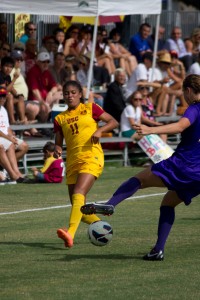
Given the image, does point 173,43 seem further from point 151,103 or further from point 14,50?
point 14,50

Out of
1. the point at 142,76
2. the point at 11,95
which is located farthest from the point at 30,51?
the point at 142,76

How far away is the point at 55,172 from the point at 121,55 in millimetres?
7292

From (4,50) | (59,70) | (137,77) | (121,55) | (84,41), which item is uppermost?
(4,50)

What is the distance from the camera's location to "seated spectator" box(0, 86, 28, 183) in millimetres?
16484

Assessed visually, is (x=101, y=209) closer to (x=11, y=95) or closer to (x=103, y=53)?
(x=11, y=95)

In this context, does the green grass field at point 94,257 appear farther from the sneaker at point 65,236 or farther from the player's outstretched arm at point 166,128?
the player's outstretched arm at point 166,128

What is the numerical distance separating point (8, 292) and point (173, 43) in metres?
18.5

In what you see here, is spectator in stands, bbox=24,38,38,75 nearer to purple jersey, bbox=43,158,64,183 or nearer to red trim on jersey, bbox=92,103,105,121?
purple jersey, bbox=43,158,64,183

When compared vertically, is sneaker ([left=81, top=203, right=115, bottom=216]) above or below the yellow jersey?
below

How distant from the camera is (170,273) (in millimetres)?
8852

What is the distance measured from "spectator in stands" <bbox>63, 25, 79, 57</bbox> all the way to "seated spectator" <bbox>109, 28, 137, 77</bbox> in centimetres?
136

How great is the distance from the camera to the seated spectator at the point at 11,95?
59.9ft

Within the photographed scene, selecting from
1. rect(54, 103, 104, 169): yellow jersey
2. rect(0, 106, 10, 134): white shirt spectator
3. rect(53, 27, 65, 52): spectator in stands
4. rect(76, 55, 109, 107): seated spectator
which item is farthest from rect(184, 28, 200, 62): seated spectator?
rect(54, 103, 104, 169): yellow jersey

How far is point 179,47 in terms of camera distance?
26141 millimetres
